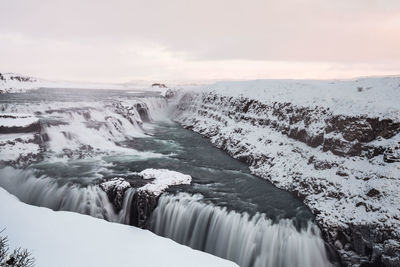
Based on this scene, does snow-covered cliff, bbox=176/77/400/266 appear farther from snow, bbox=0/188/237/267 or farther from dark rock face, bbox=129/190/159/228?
dark rock face, bbox=129/190/159/228

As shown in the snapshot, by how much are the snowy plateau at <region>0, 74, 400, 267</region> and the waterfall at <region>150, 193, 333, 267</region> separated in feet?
0.61

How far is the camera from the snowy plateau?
945cm

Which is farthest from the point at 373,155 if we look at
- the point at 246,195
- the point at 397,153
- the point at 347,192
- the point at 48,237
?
the point at 48,237

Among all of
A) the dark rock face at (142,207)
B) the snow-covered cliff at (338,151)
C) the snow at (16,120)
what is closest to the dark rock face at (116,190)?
the dark rock face at (142,207)

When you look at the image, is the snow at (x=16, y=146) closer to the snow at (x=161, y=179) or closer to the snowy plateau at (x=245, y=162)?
the snowy plateau at (x=245, y=162)

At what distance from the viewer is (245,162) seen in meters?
21.5

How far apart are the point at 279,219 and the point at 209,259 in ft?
18.5

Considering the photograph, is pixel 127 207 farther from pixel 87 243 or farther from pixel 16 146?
pixel 16 146

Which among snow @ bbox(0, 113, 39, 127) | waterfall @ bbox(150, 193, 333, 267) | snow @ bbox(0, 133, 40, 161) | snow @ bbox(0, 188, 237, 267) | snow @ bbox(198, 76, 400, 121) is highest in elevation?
snow @ bbox(198, 76, 400, 121)

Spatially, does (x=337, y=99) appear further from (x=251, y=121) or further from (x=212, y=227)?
(x=212, y=227)

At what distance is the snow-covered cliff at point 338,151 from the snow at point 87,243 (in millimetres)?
6586

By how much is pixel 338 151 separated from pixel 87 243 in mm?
12932

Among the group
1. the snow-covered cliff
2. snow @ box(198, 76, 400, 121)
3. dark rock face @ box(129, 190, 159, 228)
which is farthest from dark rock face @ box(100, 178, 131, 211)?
snow @ box(198, 76, 400, 121)

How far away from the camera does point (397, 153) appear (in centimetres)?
1368
